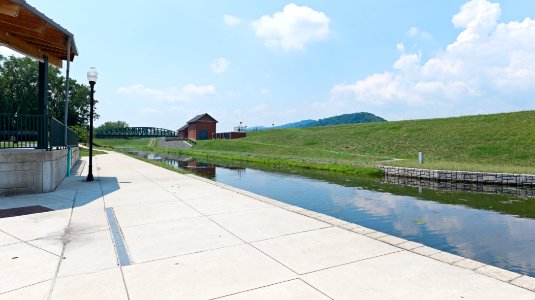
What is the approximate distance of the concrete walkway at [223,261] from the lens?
149 inches

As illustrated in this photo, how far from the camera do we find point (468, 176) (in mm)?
17625

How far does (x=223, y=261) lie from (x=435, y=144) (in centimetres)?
3646

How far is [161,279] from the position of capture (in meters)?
4.12

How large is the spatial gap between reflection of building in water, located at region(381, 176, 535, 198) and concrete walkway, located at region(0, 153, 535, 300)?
1134 centimetres

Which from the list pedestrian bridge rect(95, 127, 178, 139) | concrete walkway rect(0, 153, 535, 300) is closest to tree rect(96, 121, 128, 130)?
pedestrian bridge rect(95, 127, 178, 139)

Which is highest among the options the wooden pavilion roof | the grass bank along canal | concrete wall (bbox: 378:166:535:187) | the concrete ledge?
the wooden pavilion roof

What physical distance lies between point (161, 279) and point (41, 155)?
28.7 feet

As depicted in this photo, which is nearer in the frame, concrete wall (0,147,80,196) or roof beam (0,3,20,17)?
roof beam (0,3,20,17)

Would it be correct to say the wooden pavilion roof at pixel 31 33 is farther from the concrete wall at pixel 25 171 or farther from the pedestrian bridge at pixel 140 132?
the pedestrian bridge at pixel 140 132

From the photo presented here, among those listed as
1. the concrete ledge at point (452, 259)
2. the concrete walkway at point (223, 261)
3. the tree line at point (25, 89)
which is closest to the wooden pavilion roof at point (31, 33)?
the concrete walkway at point (223, 261)

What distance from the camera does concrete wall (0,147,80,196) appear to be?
384 inches

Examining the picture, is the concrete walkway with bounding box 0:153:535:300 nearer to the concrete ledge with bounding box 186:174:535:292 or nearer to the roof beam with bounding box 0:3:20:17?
the concrete ledge with bounding box 186:174:535:292

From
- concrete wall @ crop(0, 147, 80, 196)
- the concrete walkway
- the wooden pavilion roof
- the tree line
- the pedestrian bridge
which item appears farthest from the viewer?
the pedestrian bridge

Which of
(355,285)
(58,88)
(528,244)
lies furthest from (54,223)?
(58,88)
